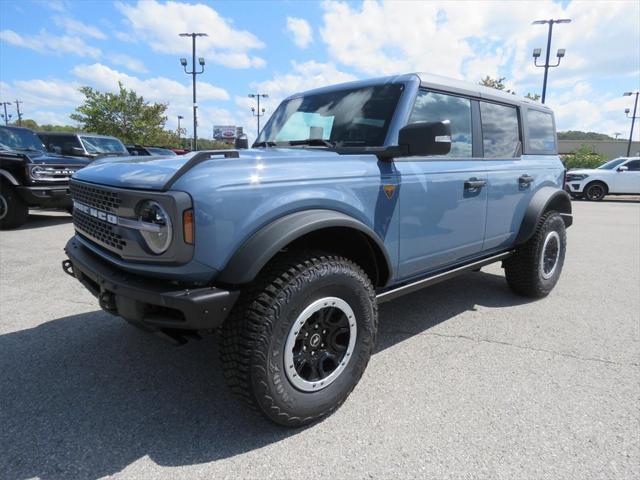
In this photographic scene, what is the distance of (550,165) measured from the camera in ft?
14.1

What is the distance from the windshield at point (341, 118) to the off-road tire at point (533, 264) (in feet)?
7.07

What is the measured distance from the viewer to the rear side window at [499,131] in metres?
3.55

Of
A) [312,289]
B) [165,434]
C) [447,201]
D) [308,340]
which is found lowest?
[165,434]

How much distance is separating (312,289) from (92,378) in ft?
5.25

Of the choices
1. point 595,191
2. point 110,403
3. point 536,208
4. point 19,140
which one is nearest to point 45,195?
point 19,140

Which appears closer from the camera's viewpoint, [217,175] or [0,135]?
[217,175]

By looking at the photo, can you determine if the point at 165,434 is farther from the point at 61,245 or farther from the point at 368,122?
the point at 61,245

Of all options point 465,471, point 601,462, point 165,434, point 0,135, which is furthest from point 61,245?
point 601,462

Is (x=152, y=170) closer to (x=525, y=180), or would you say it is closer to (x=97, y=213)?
(x=97, y=213)

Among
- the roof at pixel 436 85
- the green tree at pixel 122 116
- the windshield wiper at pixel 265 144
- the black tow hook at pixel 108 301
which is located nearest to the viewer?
the black tow hook at pixel 108 301

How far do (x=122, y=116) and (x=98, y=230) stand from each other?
31.4 m

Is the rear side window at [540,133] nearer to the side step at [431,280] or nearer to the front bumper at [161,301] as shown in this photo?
the side step at [431,280]

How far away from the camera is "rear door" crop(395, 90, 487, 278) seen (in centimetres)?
278

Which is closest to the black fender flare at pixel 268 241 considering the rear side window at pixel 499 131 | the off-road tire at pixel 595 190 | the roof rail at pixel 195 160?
the roof rail at pixel 195 160
